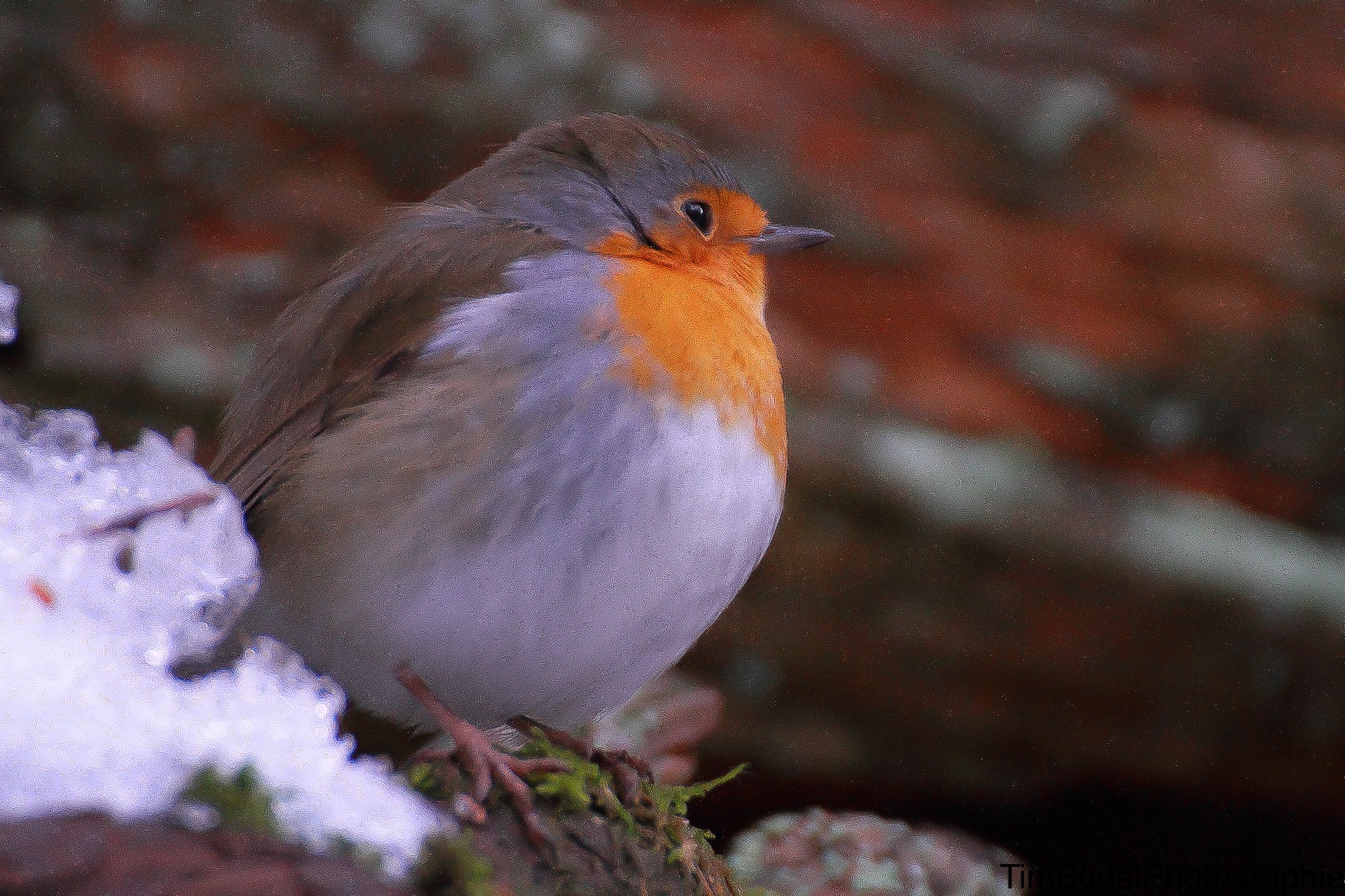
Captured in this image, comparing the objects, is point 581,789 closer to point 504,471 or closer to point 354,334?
point 504,471

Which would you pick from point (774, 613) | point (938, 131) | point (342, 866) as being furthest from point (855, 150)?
point (342, 866)

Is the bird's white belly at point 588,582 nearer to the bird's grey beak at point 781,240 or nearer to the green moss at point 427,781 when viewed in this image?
the green moss at point 427,781

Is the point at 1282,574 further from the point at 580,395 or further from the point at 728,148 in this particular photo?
the point at 580,395

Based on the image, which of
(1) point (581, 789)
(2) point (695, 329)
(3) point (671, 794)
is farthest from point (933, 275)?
(1) point (581, 789)

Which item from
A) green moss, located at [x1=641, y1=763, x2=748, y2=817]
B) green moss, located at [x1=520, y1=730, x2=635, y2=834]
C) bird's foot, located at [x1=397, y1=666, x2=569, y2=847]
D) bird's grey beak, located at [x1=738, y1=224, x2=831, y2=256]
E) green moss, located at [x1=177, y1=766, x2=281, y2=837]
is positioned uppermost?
bird's grey beak, located at [x1=738, y1=224, x2=831, y2=256]

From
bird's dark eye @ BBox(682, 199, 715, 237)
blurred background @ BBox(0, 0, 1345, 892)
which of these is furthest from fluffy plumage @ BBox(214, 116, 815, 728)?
blurred background @ BBox(0, 0, 1345, 892)

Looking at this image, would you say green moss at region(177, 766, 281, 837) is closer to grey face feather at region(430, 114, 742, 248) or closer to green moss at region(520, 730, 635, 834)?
green moss at region(520, 730, 635, 834)

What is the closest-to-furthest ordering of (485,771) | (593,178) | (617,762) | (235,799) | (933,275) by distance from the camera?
(235,799)
(485,771)
(617,762)
(593,178)
(933,275)

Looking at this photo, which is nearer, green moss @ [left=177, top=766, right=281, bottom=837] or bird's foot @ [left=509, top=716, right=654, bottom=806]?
green moss @ [left=177, top=766, right=281, bottom=837]
